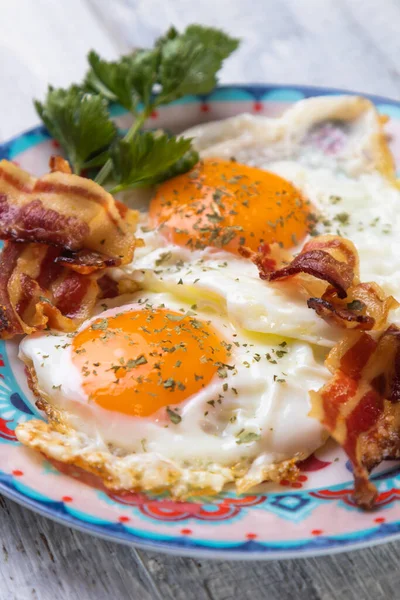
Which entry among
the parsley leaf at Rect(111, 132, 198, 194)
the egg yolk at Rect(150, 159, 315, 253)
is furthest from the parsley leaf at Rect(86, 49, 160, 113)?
the egg yolk at Rect(150, 159, 315, 253)

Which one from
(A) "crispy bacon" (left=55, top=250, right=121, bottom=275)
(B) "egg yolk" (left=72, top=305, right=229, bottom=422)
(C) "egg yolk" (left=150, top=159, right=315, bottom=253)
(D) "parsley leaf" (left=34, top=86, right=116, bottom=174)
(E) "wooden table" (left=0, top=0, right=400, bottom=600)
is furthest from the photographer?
(E) "wooden table" (left=0, top=0, right=400, bottom=600)

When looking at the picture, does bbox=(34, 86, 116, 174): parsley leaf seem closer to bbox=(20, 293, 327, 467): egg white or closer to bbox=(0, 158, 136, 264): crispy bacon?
bbox=(0, 158, 136, 264): crispy bacon

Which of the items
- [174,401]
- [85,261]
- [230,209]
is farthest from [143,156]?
[174,401]

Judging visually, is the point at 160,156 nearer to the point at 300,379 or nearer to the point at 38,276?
the point at 38,276

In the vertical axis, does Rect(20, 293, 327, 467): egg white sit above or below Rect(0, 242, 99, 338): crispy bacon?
below

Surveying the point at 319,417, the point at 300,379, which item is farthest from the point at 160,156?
the point at 319,417
